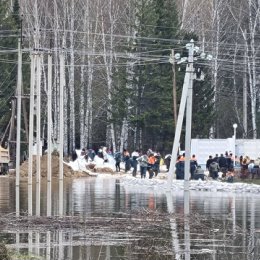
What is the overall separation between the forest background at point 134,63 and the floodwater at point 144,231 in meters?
38.1

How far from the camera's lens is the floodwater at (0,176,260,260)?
18.9 metres

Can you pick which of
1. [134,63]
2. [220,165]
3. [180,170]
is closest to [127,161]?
[220,165]

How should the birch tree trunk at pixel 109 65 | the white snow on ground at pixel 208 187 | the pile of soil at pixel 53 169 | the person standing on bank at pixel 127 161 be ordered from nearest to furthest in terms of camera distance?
1. the white snow on ground at pixel 208 187
2. the pile of soil at pixel 53 169
3. the person standing on bank at pixel 127 161
4. the birch tree trunk at pixel 109 65

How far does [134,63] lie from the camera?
75188 mm

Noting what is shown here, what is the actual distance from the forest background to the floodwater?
1498 inches

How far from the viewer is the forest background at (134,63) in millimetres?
74062

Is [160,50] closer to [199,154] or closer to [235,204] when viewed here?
[199,154]

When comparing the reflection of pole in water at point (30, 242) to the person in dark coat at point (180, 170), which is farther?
the person in dark coat at point (180, 170)

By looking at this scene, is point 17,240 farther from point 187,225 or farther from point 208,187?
point 208,187

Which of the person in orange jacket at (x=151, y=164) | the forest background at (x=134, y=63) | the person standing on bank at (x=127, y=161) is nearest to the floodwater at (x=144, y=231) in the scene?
the person in orange jacket at (x=151, y=164)

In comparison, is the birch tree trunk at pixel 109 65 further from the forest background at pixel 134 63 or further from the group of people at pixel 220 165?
the group of people at pixel 220 165

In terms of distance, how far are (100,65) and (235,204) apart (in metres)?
45.7

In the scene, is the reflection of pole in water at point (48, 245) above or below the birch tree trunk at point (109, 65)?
below

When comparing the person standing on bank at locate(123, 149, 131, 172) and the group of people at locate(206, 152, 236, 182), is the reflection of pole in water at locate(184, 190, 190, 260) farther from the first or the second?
the person standing on bank at locate(123, 149, 131, 172)
